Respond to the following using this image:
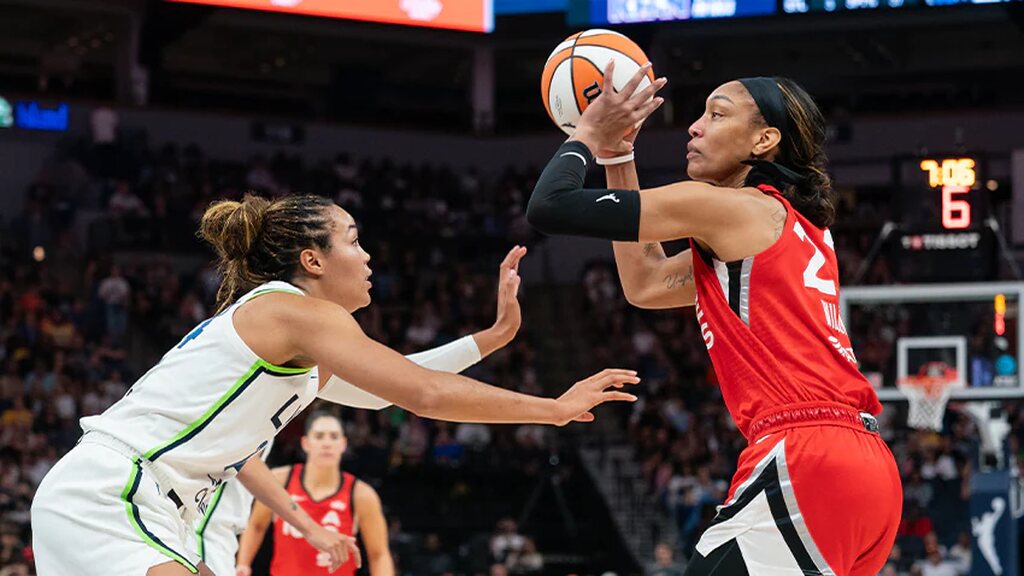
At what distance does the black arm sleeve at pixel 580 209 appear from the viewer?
11.9 ft

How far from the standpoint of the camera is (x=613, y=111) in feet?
12.8

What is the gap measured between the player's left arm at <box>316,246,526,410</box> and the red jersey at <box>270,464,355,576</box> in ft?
8.50

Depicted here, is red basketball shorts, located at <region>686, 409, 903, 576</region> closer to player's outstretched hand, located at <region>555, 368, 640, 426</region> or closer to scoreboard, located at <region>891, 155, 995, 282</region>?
player's outstretched hand, located at <region>555, 368, 640, 426</region>

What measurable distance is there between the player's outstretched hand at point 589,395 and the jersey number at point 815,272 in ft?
1.74

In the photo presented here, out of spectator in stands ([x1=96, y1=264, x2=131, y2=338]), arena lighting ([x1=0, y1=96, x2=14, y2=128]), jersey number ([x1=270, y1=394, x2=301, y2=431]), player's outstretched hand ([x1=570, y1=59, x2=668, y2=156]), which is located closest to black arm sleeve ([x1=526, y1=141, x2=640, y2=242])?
player's outstretched hand ([x1=570, y1=59, x2=668, y2=156])

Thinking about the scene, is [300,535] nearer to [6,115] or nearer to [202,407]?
[202,407]

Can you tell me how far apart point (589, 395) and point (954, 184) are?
10536 millimetres

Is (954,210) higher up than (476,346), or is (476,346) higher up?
(954,210)

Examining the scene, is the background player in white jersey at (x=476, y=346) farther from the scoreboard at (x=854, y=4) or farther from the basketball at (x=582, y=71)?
the scoreboard at (x=854, y=4)

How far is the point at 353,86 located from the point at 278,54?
1466 millimetres

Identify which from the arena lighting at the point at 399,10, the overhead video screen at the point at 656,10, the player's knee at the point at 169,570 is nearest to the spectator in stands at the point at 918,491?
the overhead video screen at the point at 656,10

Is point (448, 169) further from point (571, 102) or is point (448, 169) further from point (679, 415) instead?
point (571, 102)

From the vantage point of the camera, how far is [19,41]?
952 inches

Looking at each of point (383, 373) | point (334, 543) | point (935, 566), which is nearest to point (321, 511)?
point (334, 543)
